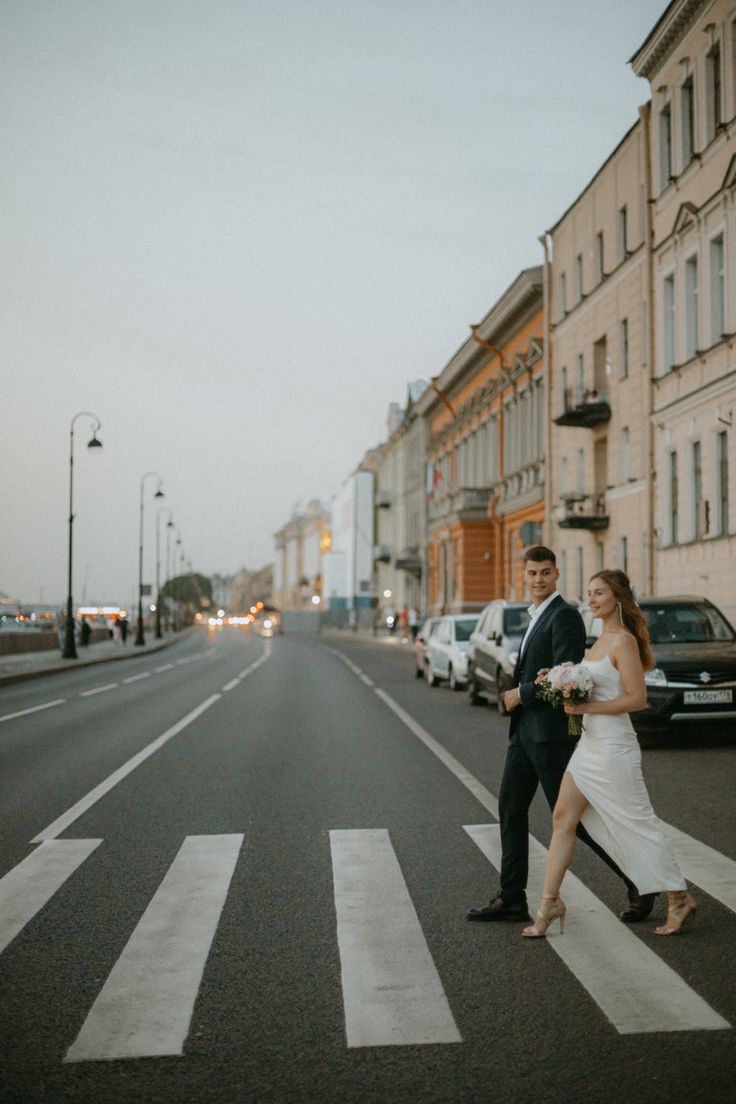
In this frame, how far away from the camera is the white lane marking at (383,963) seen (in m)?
4.55

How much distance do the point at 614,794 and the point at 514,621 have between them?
1495cm

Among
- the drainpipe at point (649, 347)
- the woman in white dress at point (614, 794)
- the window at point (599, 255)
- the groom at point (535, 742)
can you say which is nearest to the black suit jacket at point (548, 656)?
the groom at point (535, 742)

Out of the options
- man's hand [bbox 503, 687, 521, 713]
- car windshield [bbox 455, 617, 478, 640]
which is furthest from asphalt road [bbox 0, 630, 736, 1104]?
car windshield [bbox 455, 617, 478, 640]

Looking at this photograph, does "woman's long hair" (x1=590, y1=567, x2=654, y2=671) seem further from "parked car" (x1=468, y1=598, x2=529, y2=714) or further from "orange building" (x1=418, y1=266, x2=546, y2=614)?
"orange building" (x1=418, y1=266, x2=546, y2=614)

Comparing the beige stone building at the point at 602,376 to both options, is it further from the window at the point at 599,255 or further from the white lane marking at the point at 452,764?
the white lane marking at the point at 452,764

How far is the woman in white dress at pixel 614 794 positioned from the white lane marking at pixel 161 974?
5.32ft

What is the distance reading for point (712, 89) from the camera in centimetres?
2714

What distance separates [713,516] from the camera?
26594 mm

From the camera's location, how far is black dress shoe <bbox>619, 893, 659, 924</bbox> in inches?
241

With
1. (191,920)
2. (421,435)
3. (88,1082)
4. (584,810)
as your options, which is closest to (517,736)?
(584,810)

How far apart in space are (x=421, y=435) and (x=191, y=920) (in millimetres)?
73847

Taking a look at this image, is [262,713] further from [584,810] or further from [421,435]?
[421,435]

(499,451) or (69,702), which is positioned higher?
(499,451)

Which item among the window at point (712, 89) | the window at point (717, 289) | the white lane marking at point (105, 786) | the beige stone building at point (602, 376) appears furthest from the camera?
the beige stone building at point (602, 376)
